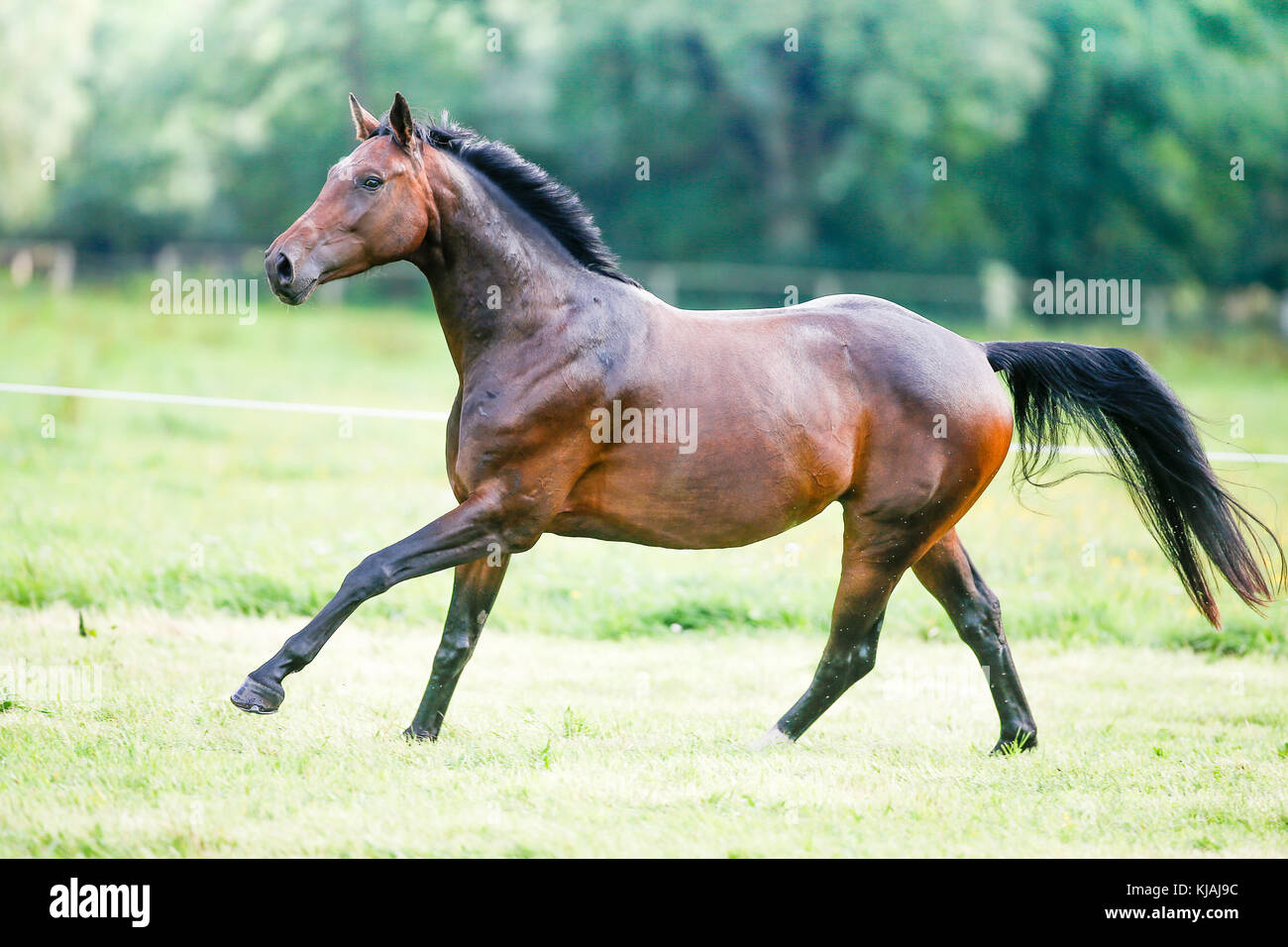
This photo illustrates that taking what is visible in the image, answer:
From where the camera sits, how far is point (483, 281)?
16.3 feet

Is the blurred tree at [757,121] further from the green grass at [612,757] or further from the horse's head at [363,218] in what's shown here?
the horse's head at [363,218]

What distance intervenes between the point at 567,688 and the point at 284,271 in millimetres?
2740

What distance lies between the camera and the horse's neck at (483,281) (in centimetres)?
495

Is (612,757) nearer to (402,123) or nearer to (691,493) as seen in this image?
(691,493)

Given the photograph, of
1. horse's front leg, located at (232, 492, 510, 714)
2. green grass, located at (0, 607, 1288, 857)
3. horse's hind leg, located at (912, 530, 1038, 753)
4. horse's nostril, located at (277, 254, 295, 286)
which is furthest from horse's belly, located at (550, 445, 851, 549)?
horse's nostril, located at (277, 254, 295, 286)

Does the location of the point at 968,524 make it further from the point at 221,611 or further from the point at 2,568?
the point at 2,568

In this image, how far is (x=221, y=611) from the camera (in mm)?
7449

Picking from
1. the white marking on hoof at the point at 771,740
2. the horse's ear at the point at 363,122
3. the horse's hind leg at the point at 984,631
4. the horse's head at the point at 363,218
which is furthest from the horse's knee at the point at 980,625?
the horse's ear at the point at 363,122

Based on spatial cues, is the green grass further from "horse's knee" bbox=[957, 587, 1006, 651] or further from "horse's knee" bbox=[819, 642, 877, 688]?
"horse's knee" bbox=[957, 587, 1006, 651]

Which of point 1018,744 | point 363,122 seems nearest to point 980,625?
point 1018,744

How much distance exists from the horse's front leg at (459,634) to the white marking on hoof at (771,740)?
1269 mm

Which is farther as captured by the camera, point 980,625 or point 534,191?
point 980,625

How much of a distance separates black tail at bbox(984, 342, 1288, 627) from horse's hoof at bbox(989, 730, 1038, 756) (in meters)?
0.94
